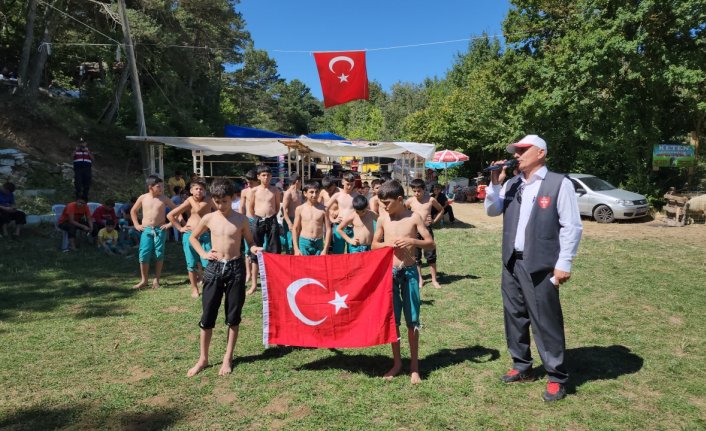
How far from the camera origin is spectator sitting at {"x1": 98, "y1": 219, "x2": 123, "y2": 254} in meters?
10.6

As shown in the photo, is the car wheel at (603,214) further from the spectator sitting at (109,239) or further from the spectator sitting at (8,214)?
the spectator sitting at (8,214)

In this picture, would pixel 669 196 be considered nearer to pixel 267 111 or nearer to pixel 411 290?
pixel 411 290

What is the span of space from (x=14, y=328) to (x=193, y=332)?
2191 mm

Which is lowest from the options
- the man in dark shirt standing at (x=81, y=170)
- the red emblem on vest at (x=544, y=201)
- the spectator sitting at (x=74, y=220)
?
the spectator sitting at (x=74, y=220)

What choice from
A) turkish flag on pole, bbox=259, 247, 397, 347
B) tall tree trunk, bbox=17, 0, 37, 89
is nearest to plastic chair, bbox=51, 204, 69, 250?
turkish flag on pole, bbox=259, 247, 397, 347

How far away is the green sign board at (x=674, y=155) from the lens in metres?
17.1

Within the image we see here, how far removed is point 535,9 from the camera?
66.3ft

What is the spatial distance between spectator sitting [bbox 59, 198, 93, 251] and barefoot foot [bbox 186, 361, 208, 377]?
25.6 ft

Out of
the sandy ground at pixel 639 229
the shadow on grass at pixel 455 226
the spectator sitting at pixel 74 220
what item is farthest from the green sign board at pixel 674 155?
the spectator sitting at pixel 74 220

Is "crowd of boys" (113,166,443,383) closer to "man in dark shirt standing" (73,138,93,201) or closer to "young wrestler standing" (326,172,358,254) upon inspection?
"young wrestler standing" (326,172,358,254)

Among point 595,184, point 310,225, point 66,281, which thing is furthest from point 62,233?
point 595,184

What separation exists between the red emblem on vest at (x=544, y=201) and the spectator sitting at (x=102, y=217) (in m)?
10.3

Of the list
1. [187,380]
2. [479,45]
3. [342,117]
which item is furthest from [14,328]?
[342,117]

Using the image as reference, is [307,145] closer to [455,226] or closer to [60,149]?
[455,226]
